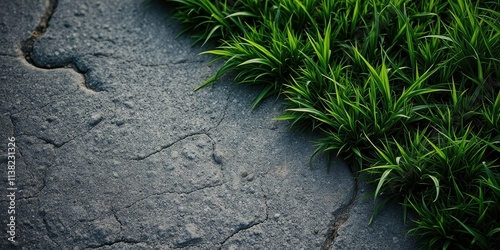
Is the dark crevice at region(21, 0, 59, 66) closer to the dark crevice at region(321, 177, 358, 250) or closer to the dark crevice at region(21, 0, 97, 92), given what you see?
the dark crevice at region(21, 0, 97, 92)

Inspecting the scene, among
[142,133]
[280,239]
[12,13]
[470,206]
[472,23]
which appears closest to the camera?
[470,206]

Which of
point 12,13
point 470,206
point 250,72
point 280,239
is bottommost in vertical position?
point 280,239

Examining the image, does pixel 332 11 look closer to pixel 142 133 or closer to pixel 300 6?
pixel 300 6

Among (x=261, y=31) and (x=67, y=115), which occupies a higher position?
(x=261, y=31)

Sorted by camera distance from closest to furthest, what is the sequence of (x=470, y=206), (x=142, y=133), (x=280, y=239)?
(x=470, y=206)
(x=280, y=239)
(x=142, y=133)

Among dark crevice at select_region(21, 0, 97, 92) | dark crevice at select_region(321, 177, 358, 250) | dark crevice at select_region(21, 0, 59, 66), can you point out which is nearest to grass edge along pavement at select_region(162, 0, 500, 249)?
dark crevice at select_region(321, 177, 358, 250)

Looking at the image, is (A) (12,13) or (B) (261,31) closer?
(B) (261,31)

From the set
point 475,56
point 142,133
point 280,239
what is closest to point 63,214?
point 142,133
